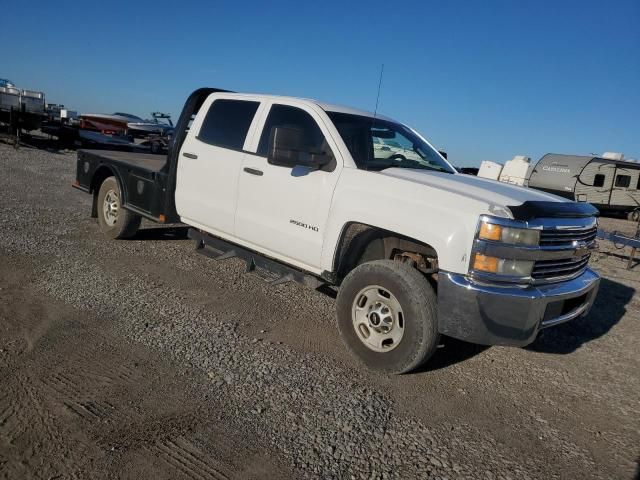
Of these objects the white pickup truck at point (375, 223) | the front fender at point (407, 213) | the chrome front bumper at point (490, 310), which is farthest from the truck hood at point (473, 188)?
the chrome front bumper at point (490, 310)

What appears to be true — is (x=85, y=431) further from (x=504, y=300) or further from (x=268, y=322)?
(x=504, y=300)

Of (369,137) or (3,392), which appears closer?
(3,392)

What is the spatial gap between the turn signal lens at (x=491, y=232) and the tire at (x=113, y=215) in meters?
A: 4.80

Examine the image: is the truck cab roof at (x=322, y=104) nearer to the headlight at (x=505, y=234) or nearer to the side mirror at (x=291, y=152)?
the side mirror at (x=291, y=152)

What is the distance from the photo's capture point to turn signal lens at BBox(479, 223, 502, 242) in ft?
10.8

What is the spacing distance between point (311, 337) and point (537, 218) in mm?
2104

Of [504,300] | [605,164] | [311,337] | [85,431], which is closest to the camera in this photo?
[85,431]

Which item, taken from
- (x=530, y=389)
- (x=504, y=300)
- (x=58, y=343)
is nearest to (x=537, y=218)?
(x=504, y=300)

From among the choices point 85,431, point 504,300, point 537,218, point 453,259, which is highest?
point 537,218

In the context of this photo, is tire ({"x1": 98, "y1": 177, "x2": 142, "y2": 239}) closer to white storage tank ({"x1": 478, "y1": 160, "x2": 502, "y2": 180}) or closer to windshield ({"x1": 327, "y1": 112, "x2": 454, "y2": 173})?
windshield ({"x1": 327, "y1": 112, "x2": 454, "y2": 173})

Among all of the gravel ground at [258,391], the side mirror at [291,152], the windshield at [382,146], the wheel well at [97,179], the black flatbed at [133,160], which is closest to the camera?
the gravel ground at [258,391]

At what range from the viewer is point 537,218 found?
11.4 feet

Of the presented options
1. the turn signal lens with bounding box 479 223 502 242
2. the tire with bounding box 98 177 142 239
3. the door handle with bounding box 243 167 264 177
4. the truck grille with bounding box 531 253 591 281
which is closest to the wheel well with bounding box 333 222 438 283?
the turn signal lens with bounding box 479 223 502 242

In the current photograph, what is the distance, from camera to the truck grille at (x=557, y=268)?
139 inches
